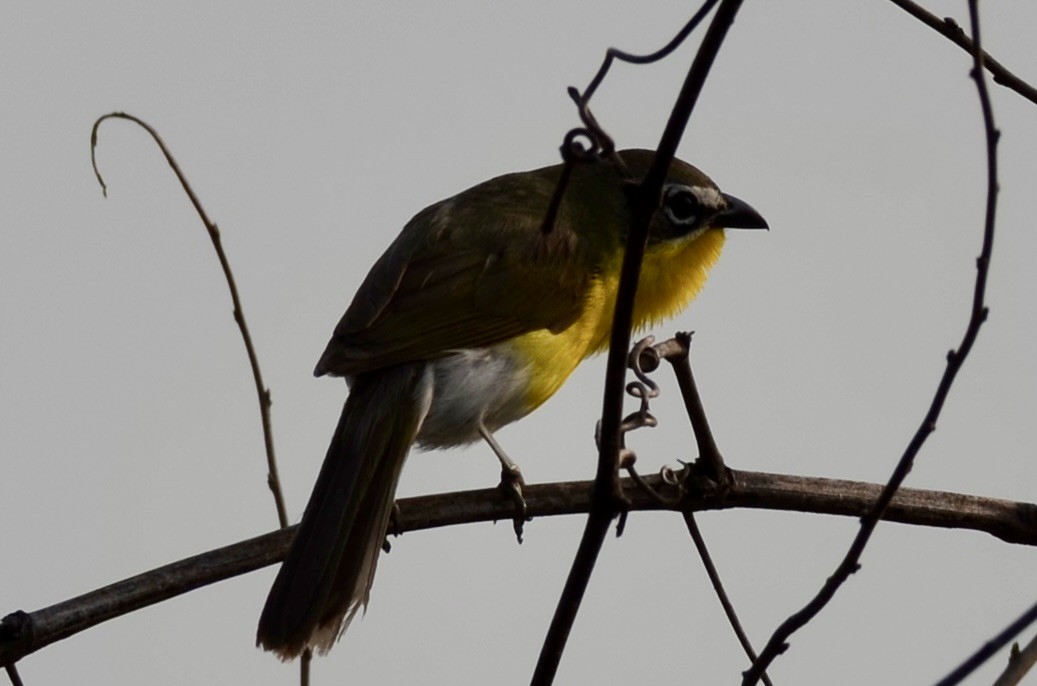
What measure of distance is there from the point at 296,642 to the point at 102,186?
1.39 meters

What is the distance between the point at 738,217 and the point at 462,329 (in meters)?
1.36

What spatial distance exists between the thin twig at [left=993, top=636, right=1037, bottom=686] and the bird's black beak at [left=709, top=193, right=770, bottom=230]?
3.14m

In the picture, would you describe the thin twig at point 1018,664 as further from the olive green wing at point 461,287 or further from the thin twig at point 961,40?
the olive green wing at point 461,287

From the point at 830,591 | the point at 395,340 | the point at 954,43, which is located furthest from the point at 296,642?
the point at 954,43

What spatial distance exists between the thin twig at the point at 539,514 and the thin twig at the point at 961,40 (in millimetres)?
926

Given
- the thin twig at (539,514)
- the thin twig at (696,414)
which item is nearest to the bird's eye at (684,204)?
the thin twig at (539,514)

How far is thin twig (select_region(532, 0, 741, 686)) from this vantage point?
1884 millimetres

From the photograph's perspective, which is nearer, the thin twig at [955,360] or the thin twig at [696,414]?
the thin twig at [955,360]

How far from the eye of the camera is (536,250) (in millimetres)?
4902

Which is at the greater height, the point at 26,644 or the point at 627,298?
the point at 627,298

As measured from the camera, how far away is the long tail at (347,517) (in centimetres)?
359

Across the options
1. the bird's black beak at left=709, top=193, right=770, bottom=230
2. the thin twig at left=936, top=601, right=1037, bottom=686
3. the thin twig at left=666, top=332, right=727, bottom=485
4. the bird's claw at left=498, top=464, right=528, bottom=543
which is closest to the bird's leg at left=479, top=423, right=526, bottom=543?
the bird's claw at left=498, top=464, right=528, bottom=543

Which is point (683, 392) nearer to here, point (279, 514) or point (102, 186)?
point (279, 514)

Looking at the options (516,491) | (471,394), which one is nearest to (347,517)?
(516,491)
